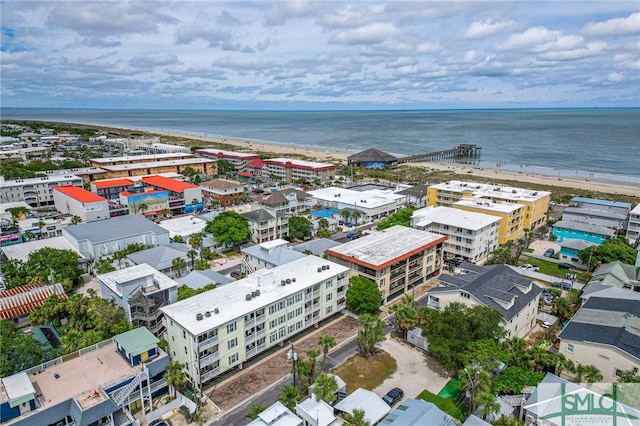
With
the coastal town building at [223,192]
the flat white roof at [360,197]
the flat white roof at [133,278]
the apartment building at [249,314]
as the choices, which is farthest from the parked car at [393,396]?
the coastal town building at [223,192]

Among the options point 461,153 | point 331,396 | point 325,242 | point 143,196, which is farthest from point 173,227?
point 461,153

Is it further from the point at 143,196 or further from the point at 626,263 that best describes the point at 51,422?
the point at 626,263

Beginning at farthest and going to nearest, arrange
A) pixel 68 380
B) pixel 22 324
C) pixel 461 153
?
1. pixel 461 153
2. pixel 22 324
3. pixel 68 380

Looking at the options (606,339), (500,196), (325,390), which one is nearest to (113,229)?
(325,390)

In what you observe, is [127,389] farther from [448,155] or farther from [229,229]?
[448,155]

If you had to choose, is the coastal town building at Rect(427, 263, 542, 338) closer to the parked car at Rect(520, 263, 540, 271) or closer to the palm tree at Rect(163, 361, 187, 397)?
the parked car at Rect(520, 263, 540, 271)
